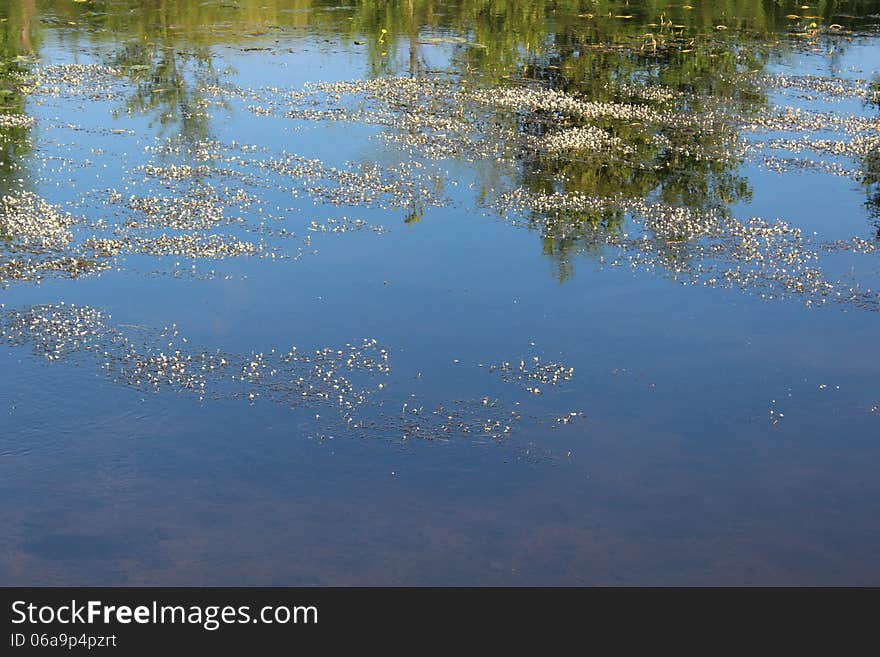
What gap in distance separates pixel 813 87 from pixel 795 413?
20951 millimetres

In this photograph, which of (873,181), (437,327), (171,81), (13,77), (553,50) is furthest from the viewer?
(553,50)

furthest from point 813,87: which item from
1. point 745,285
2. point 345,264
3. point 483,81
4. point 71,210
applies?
point 71,210

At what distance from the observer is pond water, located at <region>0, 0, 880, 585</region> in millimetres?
12023

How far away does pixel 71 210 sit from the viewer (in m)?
21.4

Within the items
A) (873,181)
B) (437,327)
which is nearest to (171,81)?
(437,327)

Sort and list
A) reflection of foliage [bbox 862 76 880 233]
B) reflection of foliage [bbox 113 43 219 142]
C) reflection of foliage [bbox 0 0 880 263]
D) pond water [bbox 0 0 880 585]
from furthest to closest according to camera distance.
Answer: reflection of foliage [bbox 113 43 219 142]
reflection of foliage [bbox 0 0 880 263]
reflection of foliage [bbox 862 76 880 233]
pond water [bbox 0 0 880 585]

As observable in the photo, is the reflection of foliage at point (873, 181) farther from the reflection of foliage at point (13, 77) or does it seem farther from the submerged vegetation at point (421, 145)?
the reflection of foliage at point (13, 77)

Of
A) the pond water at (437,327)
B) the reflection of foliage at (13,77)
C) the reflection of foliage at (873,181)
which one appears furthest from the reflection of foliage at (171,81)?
the reflection of foliage at (873,181)

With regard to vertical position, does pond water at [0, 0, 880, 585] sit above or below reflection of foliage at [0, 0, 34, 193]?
below

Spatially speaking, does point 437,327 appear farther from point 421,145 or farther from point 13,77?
point 13,77

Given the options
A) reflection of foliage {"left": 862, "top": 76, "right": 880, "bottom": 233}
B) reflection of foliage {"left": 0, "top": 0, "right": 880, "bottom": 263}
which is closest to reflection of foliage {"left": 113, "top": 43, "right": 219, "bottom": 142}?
reflection of foliage {"left": 0, "top": 0, "right": 880, "bottom": 263}

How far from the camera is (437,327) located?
55.7 ft

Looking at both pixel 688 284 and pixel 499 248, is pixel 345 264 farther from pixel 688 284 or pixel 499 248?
pixel 688 284

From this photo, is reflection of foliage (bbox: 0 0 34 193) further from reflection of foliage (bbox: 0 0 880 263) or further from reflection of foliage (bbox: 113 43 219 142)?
reflection of foliage (bbox: 113 43 219 142)
